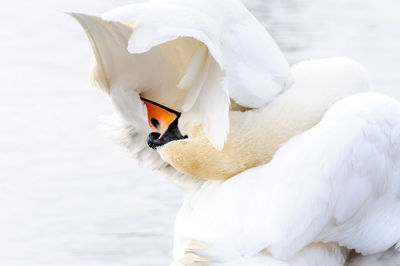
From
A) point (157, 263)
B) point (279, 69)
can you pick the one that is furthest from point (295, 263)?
point (157, 263)

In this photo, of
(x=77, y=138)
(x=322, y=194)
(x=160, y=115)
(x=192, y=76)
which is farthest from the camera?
(x=77, y=138)

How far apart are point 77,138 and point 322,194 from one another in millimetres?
2341

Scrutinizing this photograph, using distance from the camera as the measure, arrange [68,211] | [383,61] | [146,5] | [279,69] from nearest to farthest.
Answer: [146,5] < [279,69] < [68,211] < [383,61]

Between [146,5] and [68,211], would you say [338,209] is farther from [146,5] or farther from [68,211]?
[68,211]

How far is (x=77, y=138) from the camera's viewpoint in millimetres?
4441

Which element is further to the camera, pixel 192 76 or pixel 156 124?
pixel 156 124

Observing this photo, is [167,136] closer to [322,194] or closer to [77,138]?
A: [322,194]

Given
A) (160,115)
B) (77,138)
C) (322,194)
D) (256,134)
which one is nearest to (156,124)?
(160,115)

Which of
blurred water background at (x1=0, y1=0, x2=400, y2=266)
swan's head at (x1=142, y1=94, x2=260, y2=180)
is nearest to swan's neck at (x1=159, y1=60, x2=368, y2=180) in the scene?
swan's head at (x1=142, y1=94, x2=260, y2=180)

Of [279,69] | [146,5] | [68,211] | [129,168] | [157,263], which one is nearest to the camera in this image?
[146,5]

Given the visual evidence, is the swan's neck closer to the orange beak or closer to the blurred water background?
the orange beak

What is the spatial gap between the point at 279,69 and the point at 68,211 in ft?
5.15

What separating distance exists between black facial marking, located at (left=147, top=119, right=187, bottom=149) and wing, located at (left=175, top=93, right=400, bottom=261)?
0.57 ft

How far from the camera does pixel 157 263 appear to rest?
11.0ft
